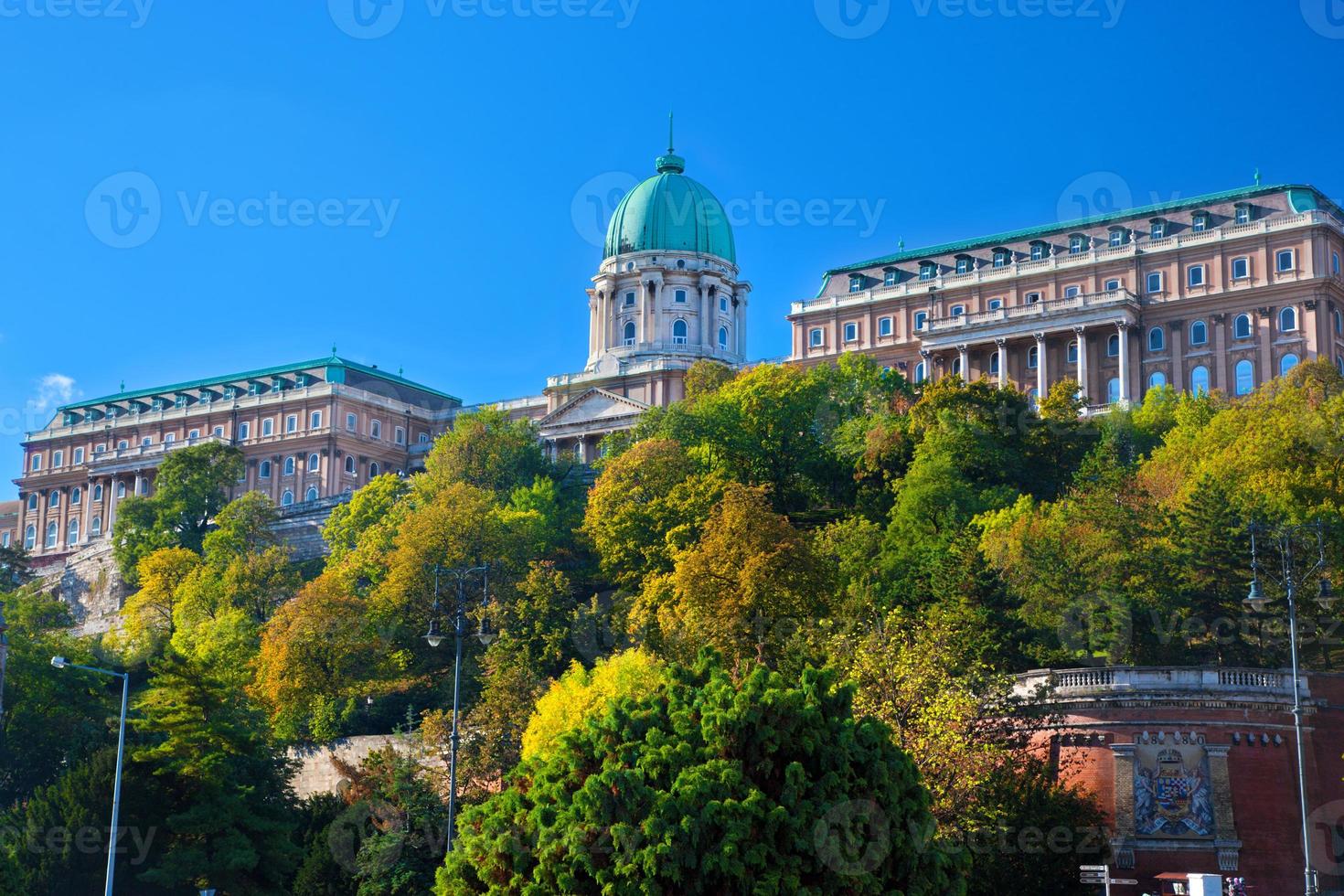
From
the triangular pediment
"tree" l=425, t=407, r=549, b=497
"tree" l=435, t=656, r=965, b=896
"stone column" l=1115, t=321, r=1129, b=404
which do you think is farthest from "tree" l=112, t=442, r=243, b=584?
"tree" l=435, t=656, r=965, b=896

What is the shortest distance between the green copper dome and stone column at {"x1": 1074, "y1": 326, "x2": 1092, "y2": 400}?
143ft

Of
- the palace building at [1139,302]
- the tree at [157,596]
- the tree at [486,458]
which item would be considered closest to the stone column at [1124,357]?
the palace building at [1139,302]

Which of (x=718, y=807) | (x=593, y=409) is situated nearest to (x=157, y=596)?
(x=593, y=409)

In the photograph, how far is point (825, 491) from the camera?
99.1 meters

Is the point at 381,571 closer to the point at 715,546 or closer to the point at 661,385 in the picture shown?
the point at 715,546

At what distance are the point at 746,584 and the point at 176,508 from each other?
2713 inches

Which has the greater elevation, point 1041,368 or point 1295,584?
point 1041,368

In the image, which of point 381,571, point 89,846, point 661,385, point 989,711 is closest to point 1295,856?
point 989,711

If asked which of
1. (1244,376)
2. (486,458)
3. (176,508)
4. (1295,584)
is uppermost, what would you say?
(1244,376)

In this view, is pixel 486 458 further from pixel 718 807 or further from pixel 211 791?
pixel 718 807

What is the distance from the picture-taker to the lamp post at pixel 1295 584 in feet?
164

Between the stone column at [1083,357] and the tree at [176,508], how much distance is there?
58.3 metres

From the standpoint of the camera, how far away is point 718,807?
4328 centimetres

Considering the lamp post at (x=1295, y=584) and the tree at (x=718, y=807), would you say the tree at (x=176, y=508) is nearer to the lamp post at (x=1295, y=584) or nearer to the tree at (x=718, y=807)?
the lamp post at (x=1295, y=584)
